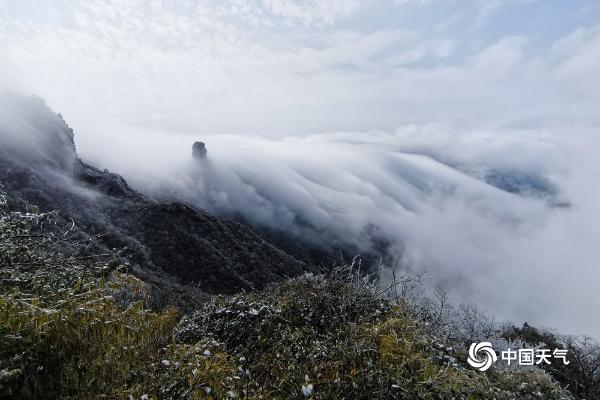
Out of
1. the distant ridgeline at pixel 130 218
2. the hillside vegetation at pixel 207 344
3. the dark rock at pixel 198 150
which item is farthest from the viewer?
the dark rock at pixel 198 150

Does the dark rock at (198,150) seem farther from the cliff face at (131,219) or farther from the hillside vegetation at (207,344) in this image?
the hillside vegetation at (207,344)

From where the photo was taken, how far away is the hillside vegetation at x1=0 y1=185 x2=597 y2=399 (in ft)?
14.2

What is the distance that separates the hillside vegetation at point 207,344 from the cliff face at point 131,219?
44.1 m

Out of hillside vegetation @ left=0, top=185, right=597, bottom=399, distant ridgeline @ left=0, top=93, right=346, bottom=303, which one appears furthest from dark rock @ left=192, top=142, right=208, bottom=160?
hillside vegetation @ left=0, top=185, right=597, bottom=399

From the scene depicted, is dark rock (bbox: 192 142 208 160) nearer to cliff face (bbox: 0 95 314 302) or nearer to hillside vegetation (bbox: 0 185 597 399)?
cliff face (bbox: 0 95 314 302)

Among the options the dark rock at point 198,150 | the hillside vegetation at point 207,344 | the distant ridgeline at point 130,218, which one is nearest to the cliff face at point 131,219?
the distant ridgeline at point 130,218

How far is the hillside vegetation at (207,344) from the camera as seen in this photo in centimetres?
433

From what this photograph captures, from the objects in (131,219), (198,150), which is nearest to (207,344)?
(131,219)

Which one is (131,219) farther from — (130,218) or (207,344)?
(207,344)

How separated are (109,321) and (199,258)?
68394 mm

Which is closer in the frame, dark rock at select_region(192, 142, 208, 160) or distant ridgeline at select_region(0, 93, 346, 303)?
distant ridgeline at select_region(0, 93, 346, 303)

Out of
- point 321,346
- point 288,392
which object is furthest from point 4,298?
point 321,346

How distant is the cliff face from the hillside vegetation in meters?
44.1

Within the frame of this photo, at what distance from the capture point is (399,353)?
23.6 feet
